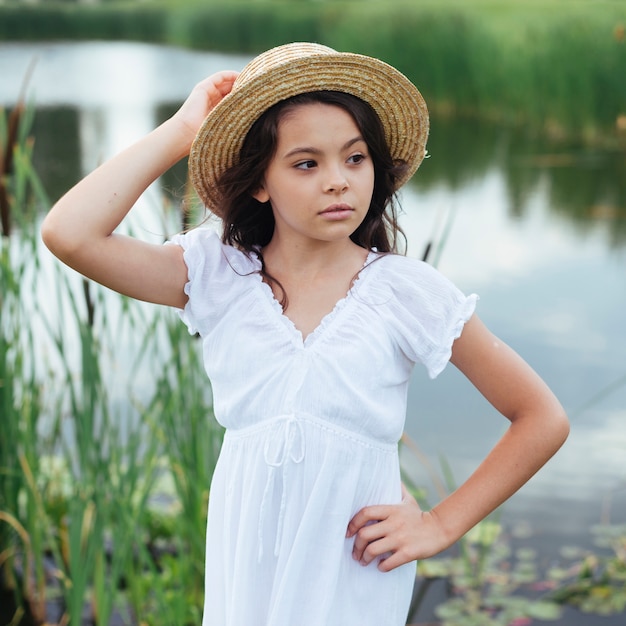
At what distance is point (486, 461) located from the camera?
1.13 meters

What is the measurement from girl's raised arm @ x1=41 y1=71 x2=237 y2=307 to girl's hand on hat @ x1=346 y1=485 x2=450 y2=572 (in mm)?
353

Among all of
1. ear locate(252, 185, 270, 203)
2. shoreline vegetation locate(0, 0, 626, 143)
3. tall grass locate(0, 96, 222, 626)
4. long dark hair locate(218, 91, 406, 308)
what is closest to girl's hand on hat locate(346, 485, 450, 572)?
long dark hair locate(218, 91, 406, 308)

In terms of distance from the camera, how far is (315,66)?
3.40 feet

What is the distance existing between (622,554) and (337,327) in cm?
153

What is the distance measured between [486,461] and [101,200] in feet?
1.84

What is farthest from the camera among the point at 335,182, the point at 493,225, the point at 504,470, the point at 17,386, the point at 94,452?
the point at 493,225

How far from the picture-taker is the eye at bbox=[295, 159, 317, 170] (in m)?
1.05

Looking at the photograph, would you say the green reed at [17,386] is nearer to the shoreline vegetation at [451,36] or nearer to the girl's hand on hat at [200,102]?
the girl's hand on hat at [200,102]

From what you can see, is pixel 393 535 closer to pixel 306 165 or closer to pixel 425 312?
pixel 425 312

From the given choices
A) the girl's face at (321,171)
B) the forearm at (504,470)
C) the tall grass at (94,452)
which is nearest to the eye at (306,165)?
the girl's face at (321,171)

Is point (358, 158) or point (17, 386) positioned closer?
point (358, 158)

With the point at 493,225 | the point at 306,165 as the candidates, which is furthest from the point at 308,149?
the point at 493,225

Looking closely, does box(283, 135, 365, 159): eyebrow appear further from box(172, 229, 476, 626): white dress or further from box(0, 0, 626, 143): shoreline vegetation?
box(0, 0, 626, 143): shoreline vegetation

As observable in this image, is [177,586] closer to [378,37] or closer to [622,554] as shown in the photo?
[622,554]
